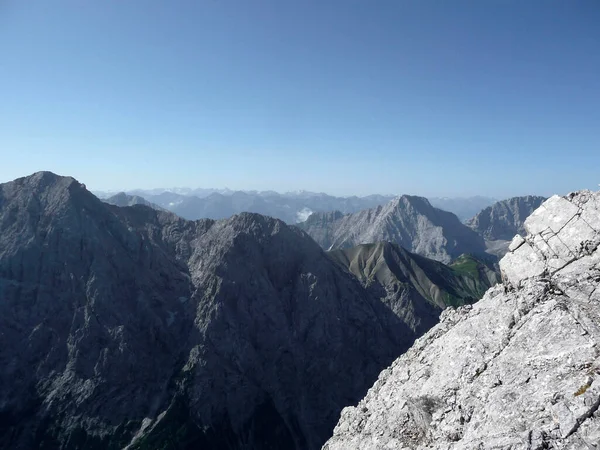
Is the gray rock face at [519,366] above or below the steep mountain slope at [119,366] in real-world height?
above

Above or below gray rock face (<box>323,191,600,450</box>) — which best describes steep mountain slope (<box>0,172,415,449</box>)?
below

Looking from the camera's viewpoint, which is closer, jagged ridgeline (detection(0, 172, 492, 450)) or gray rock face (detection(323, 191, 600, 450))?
gray rock face (detection(323, 191, 600, 450))

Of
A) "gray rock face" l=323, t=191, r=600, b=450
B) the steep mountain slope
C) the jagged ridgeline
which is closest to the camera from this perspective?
"gray rock face" l=323, t=191, r=600, b=450

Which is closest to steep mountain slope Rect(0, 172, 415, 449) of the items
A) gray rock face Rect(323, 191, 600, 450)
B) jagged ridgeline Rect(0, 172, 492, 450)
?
jagged ridgeline Rect(0, 172, 492, 450)

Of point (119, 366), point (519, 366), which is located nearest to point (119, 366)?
point (119, 366)

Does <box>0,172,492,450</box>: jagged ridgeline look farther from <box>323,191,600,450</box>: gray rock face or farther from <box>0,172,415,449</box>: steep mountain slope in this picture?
<box>323,191,600,450</box>: gray rock face

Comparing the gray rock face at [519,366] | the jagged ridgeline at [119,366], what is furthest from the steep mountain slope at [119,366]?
the gray rock face at [519,366]

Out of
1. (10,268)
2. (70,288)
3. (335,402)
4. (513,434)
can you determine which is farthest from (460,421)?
(10,268)

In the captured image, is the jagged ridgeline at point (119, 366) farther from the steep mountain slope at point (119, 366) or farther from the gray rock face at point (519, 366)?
the gray rock face at point (519, 366)

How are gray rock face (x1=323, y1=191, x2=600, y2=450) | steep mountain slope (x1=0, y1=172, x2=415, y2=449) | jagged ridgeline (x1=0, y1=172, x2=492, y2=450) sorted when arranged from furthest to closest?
steep mountain slope (x1=0, y1=172, x2=415, y2=449) < jagged ridgeline (x1=0, y1=172, x2=492, y2=450) < gray rock face (x1=323, y1=191, x2=600, y2=450)
